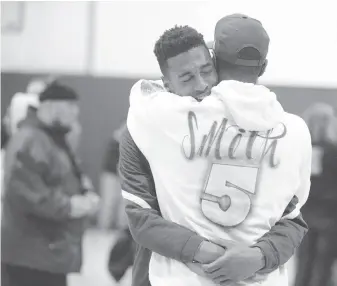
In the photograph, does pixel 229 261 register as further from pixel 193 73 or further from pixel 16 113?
pixel 16 113

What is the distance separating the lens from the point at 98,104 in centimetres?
223

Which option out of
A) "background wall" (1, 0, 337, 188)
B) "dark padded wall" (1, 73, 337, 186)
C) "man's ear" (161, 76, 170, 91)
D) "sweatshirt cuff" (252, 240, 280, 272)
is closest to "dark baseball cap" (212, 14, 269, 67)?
"man's ear" (161, 76, 170, 91)

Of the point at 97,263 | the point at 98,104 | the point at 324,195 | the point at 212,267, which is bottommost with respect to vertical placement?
the point at 97,263

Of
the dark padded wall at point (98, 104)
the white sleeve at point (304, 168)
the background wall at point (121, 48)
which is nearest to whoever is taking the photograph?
the white sleeve at point (304, 168)

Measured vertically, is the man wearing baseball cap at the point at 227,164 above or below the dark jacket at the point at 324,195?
above

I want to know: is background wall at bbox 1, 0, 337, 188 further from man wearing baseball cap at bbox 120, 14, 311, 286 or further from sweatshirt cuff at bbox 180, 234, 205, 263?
sweatshirt cuff at bbox 180, 234, 205, 263

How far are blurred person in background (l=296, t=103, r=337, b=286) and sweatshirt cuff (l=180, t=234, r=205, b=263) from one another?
1.13 meters

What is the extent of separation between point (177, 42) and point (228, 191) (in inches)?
13.2

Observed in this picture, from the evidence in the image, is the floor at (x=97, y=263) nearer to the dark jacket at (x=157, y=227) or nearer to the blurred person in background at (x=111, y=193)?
the blurred person in background at (x=111, y=193)

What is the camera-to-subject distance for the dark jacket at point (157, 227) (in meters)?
1.14

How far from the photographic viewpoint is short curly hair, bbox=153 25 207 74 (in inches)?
47.4

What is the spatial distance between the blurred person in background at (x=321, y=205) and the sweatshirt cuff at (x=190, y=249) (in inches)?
44.4

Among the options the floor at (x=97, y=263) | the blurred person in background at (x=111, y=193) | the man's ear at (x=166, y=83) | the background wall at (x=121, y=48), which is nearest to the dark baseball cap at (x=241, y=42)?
the man's ear at (x=166, y=83)

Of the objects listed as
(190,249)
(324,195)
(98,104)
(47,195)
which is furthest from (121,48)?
(190,249)
